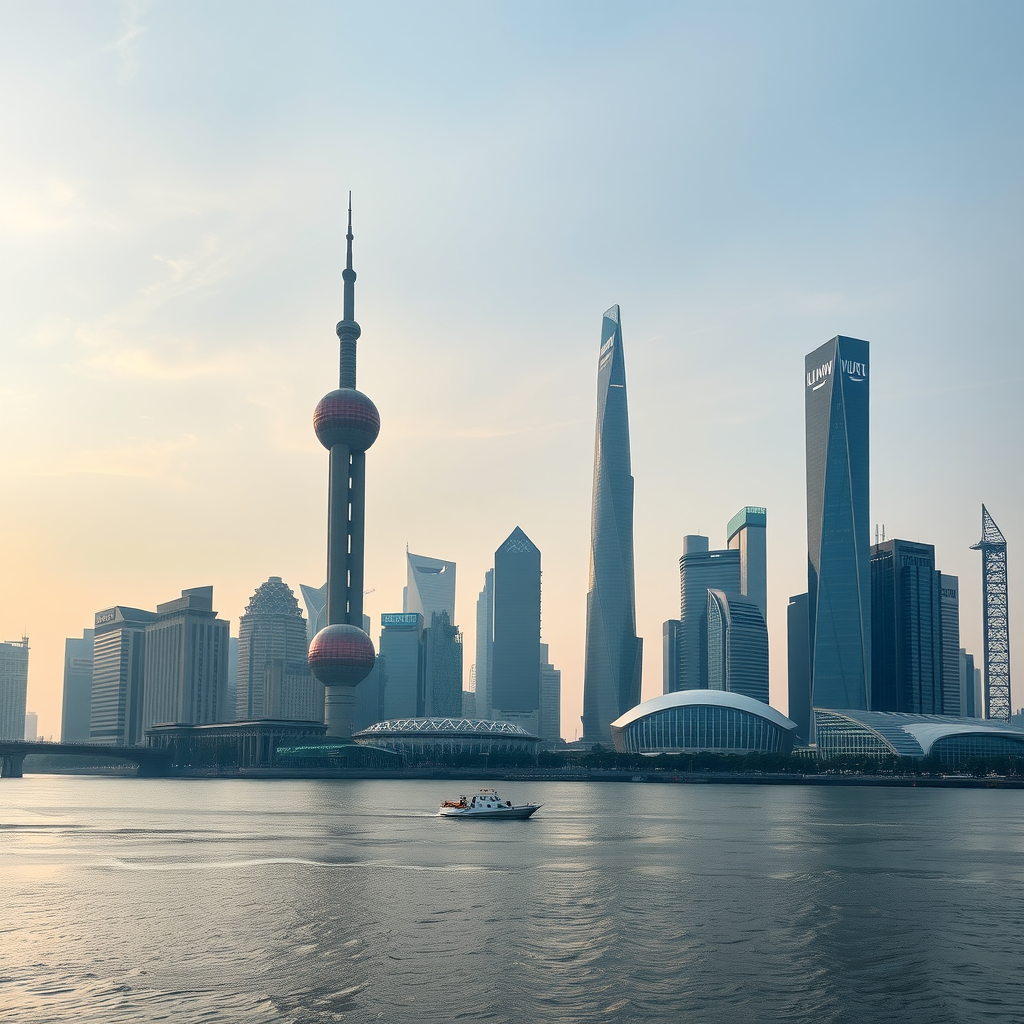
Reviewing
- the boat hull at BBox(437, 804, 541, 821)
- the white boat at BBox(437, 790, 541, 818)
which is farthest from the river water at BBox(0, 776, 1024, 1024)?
the white boat at BBox(437, 790, 541, 818)

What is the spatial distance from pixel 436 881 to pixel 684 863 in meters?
21.2

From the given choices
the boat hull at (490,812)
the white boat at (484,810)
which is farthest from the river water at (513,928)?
the white boat at (484,810)

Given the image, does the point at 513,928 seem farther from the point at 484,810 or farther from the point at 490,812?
the point at 484,810

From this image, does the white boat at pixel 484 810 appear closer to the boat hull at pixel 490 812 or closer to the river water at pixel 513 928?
the boat hull at pixel 490 812

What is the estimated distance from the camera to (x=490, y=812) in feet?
481

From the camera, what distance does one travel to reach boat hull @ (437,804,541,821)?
5748 inches

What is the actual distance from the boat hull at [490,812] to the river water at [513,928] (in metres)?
27.9

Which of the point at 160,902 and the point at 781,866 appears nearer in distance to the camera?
the point at 160,902

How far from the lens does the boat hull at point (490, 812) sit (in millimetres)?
146000

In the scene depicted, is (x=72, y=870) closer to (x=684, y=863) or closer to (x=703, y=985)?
(x=684, y=863)

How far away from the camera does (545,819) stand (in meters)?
147

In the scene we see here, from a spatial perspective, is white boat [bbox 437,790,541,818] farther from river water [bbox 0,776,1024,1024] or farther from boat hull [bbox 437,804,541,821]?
river water [bbox 0,776,1024,1024]

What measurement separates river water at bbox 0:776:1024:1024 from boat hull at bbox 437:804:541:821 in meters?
27.9

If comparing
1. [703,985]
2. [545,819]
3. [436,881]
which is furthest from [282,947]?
[545,819]
